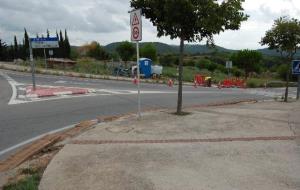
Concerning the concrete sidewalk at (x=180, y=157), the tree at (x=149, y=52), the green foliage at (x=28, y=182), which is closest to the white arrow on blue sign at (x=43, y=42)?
the concrete sidewalk at (x=180, y=157)

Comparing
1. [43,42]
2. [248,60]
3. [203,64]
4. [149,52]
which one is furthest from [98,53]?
[43,42]

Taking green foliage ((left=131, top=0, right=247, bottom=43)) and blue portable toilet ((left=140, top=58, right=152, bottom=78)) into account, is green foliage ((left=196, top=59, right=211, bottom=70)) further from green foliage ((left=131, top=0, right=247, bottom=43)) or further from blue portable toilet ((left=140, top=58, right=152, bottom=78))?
green foliage ((left=131, top=0, right=247, bottom=43))

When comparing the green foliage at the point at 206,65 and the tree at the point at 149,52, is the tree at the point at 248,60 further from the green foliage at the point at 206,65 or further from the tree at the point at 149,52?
the tree at the point at 149,52

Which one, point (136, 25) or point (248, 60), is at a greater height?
point (136, 25)

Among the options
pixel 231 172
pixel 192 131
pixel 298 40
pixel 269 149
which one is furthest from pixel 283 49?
pixel 231 172

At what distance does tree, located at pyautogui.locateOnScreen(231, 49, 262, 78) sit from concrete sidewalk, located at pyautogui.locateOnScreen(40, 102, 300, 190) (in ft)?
351

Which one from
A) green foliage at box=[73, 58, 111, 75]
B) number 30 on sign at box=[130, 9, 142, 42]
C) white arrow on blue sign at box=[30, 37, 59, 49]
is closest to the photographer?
number 30 on sign at box=[130, 9, 142, 42]

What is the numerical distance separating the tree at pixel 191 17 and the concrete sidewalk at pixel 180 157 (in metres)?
2.67

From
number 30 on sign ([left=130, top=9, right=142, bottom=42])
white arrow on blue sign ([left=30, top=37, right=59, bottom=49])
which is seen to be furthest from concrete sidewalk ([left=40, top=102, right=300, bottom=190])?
white arrow on blue sign ([left=30, top=37, right=59, bottom=49])

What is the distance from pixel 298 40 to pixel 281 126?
10.5 m

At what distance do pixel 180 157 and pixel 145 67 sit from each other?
42.6 m

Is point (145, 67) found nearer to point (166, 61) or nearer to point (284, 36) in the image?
point (284, 36)

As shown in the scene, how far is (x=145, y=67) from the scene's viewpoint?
49.7 m

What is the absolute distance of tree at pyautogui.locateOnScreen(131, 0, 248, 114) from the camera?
11766 millimetres
